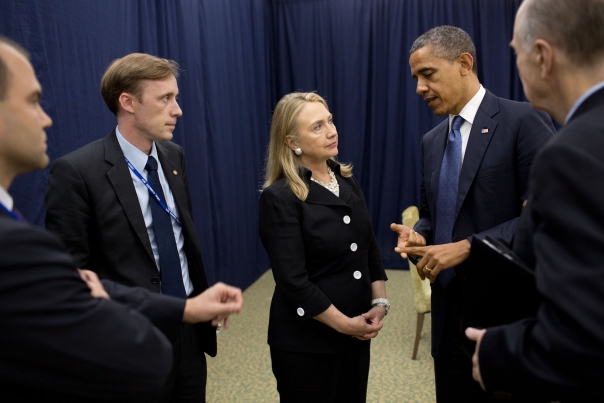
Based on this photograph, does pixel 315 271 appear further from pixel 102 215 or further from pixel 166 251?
pixel 102 215

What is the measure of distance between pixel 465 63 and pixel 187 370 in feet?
5.50

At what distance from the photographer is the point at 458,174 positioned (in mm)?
1965

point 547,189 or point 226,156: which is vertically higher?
point 547,189

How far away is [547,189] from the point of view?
90cm

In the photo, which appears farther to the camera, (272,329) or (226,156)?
(226,156)

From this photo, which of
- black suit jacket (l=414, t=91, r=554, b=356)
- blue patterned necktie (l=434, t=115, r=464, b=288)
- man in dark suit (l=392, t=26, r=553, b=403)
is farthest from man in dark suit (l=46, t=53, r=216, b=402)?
black suit jacket (l=414, t=91, r=554, b=356)

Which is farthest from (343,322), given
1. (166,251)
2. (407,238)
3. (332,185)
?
(166,251)

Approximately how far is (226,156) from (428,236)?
296 centimetres

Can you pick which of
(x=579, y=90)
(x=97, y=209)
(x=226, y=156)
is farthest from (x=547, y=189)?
(x=226, y=156)

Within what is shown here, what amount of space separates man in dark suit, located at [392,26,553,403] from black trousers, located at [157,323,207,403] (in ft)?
3.00

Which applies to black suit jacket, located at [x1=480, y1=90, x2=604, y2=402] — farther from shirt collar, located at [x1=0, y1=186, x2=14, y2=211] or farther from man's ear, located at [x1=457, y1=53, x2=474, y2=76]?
man's ear, located at [x1=457, y1=53, x2=474, y2=76]

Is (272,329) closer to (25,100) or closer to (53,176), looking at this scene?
(53,176)

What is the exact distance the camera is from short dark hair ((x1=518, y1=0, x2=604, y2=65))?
3.22 feet

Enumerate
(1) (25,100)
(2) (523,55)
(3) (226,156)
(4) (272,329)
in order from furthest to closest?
(3) (226,156), (4) (272,329), (2) (523,55), (1) (25,100)
